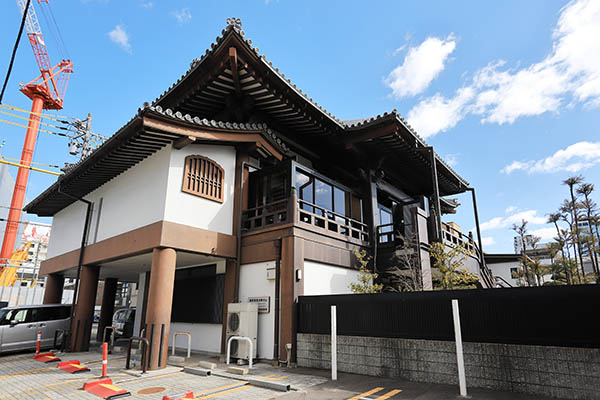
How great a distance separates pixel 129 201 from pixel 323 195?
6366mm

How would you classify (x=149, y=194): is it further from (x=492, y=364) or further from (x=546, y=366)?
(x=546, y=366)

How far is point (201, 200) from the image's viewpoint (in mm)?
10273

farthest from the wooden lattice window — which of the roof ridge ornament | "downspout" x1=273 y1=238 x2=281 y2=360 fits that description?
the roof ridge ornament

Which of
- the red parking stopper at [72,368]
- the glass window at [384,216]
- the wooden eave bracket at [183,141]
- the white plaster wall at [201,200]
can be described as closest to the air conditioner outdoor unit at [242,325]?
the white plaster wall at [201,200]

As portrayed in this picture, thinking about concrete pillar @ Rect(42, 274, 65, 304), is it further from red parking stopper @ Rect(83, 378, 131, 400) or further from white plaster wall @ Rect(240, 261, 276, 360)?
red parking stopper @ Rect(83, 378, 131, 400)

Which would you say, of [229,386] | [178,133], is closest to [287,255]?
[229,386]

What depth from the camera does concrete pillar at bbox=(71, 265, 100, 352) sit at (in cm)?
1212

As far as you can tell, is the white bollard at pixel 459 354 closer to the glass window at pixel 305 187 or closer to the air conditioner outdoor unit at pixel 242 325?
the air conditioner outdoor unit at pixel 242 325

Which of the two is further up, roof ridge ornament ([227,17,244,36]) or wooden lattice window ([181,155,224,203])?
roof ridge ornament ([227,17,244,36])

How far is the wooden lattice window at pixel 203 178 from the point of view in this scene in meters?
10.1

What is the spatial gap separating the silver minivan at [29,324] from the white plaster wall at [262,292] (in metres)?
7.83

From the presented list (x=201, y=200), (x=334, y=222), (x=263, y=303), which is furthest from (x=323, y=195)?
(x=263, y=303)

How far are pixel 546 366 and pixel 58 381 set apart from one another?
932 cm

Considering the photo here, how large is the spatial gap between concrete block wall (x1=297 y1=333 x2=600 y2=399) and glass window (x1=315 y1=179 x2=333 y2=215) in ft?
16.9
